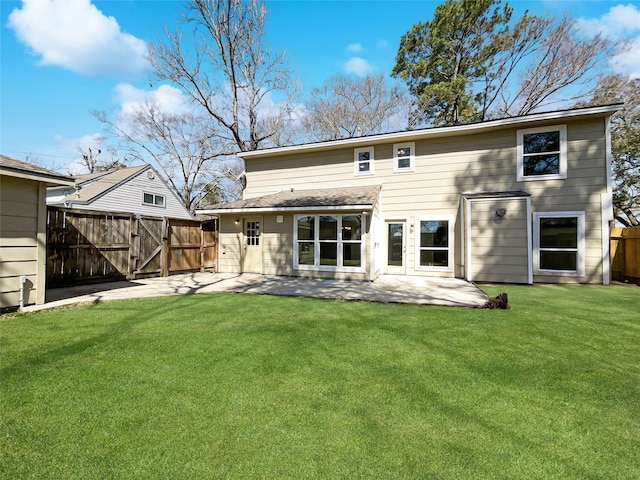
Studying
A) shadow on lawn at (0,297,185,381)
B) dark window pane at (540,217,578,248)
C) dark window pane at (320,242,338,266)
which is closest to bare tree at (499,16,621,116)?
dark window pane at (540,217,578,248)

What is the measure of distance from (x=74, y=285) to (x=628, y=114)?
24.5 m

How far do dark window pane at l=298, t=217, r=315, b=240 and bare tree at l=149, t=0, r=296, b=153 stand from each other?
11.6 m

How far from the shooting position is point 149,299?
5.97 meters

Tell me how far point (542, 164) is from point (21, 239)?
41.1 ft

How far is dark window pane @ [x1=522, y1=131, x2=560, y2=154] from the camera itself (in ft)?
28.0

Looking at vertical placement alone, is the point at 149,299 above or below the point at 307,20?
below

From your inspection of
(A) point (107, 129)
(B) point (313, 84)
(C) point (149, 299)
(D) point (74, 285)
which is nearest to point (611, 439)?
(C) point (149, 299)

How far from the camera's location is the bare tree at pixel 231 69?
16.2 meters

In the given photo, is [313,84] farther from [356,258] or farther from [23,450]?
[23,450]

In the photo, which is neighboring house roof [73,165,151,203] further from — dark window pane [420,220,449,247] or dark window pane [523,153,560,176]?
dark window pane [523,153,560,176]

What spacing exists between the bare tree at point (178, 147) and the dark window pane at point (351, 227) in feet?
47.8

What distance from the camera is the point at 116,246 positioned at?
8.25m

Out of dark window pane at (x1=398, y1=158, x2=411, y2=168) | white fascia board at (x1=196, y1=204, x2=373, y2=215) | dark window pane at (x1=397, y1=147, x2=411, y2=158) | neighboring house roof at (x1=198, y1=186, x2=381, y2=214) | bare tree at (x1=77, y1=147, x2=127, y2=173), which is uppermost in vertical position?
bare tree at (x1=77, y1=147, x2=127, y2=173)

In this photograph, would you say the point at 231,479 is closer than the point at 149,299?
Yes
